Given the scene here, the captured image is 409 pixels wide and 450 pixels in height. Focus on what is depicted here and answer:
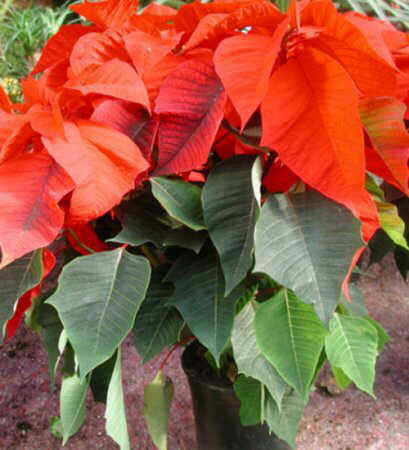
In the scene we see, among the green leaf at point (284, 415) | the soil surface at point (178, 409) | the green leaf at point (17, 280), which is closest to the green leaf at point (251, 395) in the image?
the green leaf at point (284, 415)

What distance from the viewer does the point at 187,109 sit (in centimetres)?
30

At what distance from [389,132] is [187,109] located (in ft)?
0.36

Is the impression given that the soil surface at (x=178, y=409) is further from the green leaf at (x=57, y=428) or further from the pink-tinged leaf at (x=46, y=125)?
the pink-tinged leaf at (x=46, y=125)

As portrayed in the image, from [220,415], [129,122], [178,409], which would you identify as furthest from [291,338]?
[178,409]

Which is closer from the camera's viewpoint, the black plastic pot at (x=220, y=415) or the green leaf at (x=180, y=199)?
the green leaf at (x=180, y=199)

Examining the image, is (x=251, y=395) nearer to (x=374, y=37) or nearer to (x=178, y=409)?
(x=374, y=37)

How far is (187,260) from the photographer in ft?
1.14

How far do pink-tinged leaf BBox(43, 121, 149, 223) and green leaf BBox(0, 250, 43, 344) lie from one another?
34mm

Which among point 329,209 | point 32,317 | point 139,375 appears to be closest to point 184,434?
point 139,375

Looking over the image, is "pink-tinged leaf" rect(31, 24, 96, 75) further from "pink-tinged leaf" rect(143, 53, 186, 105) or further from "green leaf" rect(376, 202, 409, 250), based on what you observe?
"green leaf" rect(376, 202, 409, 250)

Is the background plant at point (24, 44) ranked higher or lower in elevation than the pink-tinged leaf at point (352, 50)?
lower

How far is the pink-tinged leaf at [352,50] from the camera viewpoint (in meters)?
0.27

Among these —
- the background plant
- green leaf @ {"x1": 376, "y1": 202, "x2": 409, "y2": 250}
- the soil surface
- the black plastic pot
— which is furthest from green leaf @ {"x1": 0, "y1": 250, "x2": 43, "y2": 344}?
the background plant

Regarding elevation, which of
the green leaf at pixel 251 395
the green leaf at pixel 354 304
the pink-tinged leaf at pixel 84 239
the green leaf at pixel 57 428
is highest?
the pink-tinged leaf at pixel 84 239
